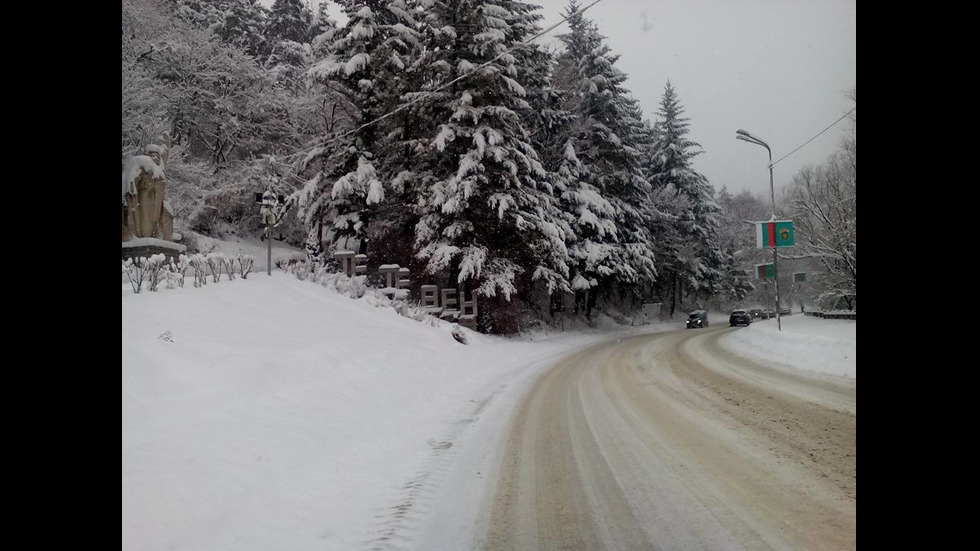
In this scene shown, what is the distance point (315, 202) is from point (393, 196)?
378 cm

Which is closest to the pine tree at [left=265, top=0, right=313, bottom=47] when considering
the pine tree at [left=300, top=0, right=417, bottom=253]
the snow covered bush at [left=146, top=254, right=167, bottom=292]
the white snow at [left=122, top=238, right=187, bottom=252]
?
the pine tree at [left=300, top=0, right=417, bottom=253]

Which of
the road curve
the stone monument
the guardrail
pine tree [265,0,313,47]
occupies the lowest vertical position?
the road curve

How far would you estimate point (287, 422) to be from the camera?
14.5ft

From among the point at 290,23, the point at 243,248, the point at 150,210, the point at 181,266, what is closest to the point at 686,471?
the point at 181,266

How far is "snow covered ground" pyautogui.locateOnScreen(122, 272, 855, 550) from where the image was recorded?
2.62 m

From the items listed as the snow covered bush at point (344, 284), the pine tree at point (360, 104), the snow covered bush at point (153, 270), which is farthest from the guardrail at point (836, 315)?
the snow covered bush at point (344, 284)

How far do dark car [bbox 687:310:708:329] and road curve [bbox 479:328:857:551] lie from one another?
2.85 feet

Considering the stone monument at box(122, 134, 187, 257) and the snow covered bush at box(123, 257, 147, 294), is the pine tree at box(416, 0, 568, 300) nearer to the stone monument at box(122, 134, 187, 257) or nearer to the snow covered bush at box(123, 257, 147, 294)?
the stone monument at box(122, 134, 187, 257)

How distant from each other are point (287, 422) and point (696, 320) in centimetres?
451

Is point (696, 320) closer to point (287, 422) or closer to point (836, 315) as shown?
point (836, 315)
